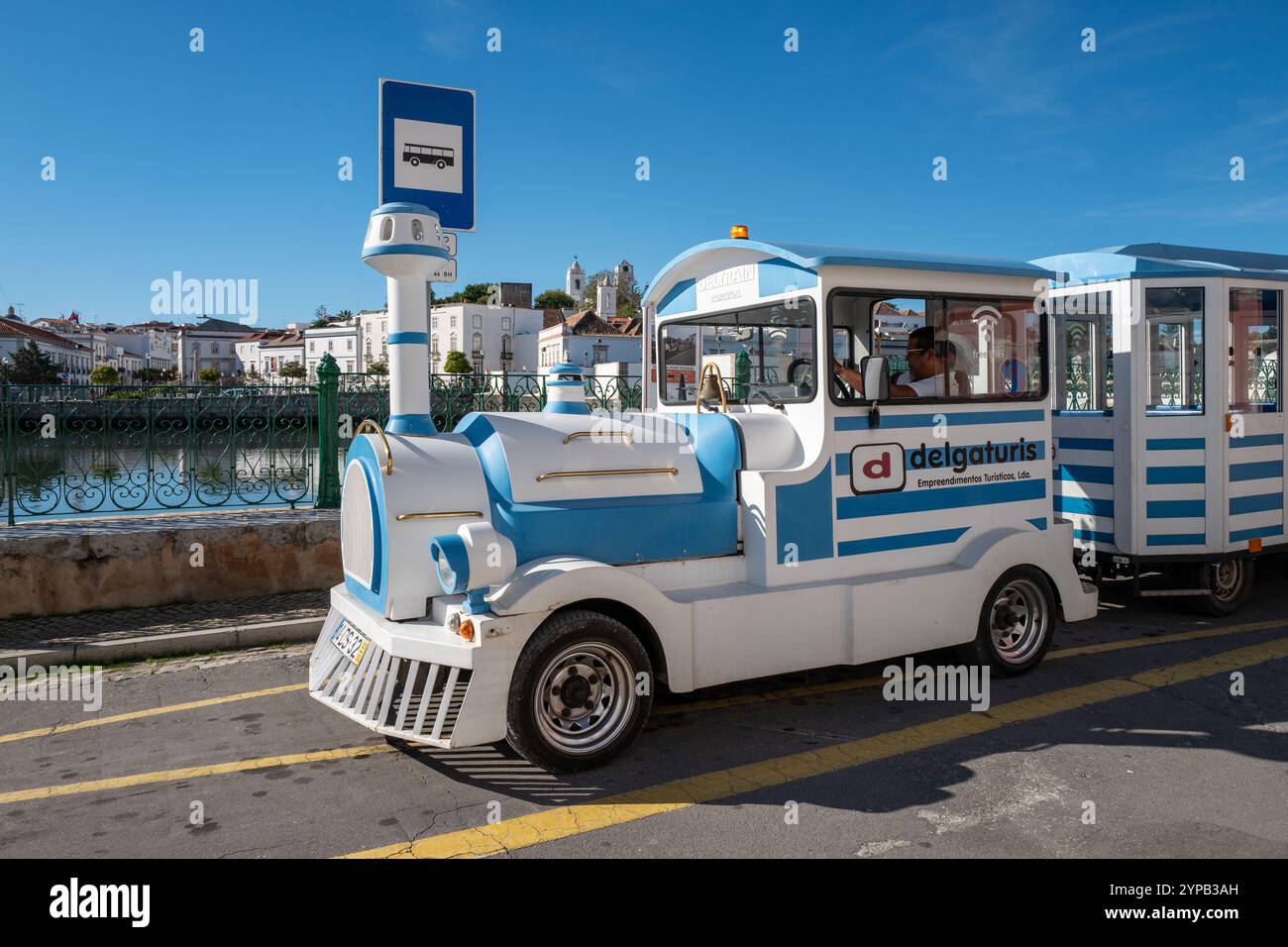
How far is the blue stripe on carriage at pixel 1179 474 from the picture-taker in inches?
274

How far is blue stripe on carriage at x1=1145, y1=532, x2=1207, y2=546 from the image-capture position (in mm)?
6973

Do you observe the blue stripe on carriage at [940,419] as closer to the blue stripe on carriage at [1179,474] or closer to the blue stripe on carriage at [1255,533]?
the blue stripe on carriage at [1179,474]

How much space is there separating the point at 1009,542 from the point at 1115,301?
278 centimetres

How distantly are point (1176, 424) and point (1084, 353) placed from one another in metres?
1.01

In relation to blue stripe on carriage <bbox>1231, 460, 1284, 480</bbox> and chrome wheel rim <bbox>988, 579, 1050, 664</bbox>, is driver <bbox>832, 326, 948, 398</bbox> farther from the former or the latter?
blue stripe on carriage <bbox>1231, 460, 1284, 480</bbox>

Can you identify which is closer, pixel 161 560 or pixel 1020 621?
pixel 1020 621

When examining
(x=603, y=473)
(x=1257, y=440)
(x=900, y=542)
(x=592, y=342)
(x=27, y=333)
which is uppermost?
(x=27, y=333)

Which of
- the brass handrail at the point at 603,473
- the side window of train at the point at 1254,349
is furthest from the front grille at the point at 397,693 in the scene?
the side window of train at the point at 1254,349

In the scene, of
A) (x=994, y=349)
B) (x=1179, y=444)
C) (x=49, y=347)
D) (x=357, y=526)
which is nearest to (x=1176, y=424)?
(x=1179, y=444)

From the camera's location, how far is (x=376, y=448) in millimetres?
4359

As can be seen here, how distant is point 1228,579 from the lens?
7.23 m

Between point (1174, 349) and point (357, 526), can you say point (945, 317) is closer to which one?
point (1174, 349)
